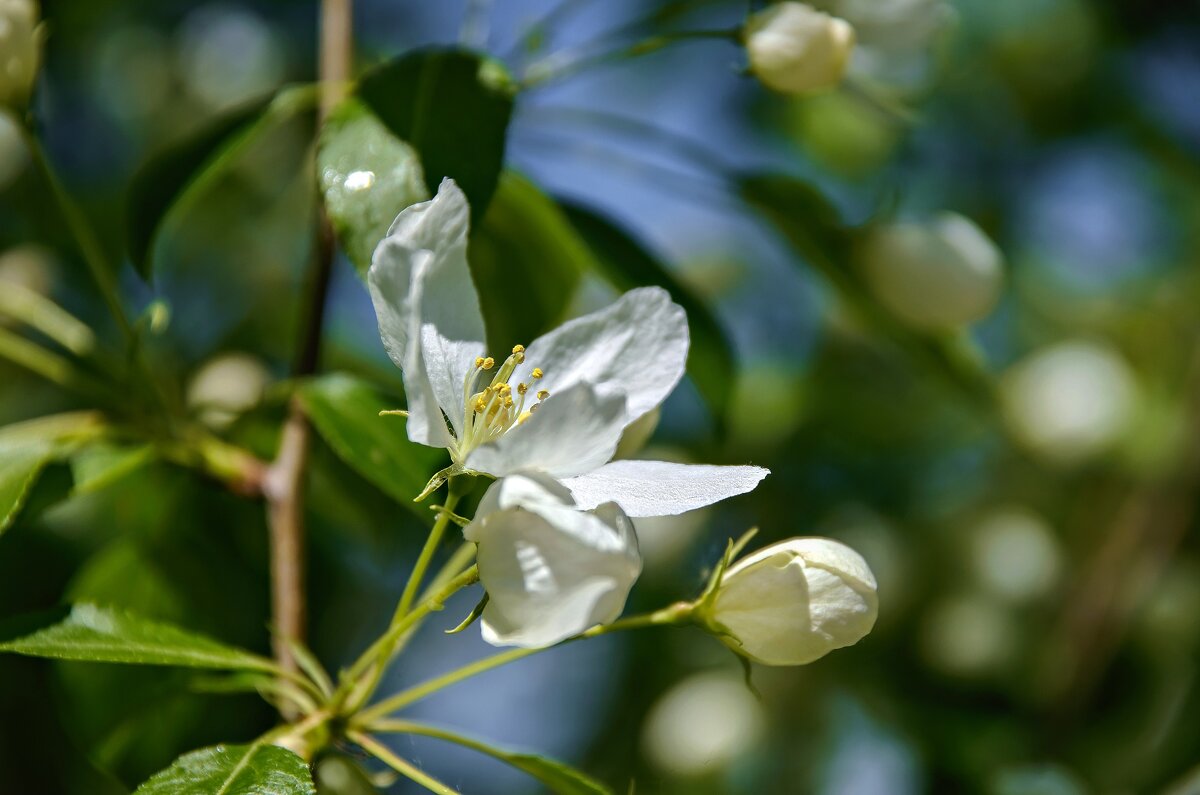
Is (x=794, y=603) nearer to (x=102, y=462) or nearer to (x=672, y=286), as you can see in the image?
(x=672, y=286)

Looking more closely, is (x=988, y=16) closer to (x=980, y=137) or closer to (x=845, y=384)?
(x=980, y=137)

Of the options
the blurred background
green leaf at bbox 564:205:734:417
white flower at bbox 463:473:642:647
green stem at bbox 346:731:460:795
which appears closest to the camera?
white flower at bbox 463:473:642:647

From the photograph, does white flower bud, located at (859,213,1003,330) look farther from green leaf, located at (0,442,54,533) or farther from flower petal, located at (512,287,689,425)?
green leaf, located at (0,442,54,533)

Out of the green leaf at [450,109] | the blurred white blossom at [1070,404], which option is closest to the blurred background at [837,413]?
the blurred white blossom at [1070,404]

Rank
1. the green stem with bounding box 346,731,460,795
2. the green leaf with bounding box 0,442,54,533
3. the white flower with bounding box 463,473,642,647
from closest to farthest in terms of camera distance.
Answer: the white flower with bounding box 463,473,642,647 < the green stem with bounding box 346,731,460,795 < the green leaf with bounding box 0,442,54,533

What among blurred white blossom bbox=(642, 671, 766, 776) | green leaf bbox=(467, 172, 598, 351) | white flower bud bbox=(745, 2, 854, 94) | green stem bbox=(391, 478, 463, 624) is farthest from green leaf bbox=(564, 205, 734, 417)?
blurred white blossom bbox=(642, 671, 766, 776)

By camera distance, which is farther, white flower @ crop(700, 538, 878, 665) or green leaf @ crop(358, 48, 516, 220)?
green leaf @ crop(358, 48, 516, 220)
